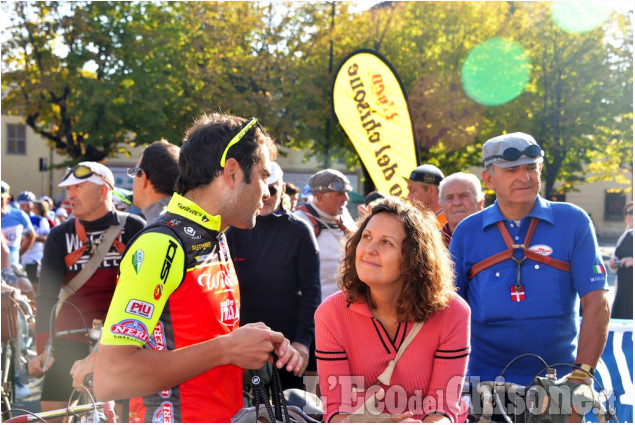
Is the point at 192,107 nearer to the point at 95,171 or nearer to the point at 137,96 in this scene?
the point at 137,96

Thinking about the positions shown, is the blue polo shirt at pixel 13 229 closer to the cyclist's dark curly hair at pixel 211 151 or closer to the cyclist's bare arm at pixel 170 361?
the cyclist's dark curly hair at pixel 211 151

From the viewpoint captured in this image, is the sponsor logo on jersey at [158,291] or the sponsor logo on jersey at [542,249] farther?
the sponsor logo on jersey at [542,249]

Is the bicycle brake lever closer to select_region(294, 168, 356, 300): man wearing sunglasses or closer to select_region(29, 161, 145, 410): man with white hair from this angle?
select_region(29, 161, 145, 410): man with white hair

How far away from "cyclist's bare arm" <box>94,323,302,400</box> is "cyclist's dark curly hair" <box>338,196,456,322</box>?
2.59 feet

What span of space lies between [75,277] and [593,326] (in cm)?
320

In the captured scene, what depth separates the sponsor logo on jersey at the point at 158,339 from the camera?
2.47 metres

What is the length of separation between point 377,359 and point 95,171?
278 centimetres

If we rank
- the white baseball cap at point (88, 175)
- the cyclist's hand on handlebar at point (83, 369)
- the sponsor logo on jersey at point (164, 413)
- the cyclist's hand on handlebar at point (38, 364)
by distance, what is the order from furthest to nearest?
the white baseball cap at point (88, 175)
the cyclist's hand on handlebar at point (38, 364)
the cyclist's hand on handlebar at point (83, 369)
the sponsor logo on jersey at point (164, 413)

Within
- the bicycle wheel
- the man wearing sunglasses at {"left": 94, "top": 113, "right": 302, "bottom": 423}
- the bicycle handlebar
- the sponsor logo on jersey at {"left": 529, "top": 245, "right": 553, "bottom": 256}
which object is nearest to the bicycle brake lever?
the bicycle handlebar

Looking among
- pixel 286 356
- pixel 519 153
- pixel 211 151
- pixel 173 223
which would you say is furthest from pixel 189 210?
pixel 519 153

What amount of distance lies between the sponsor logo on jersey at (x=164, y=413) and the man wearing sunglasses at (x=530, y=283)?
1.91m

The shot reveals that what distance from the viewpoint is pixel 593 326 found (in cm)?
370

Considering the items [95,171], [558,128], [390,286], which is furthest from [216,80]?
[390,286]

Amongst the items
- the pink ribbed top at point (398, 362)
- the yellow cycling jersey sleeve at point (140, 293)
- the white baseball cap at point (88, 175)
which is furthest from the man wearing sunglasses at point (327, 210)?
the yellow cycling jersey sleeve at point (140, 293)
